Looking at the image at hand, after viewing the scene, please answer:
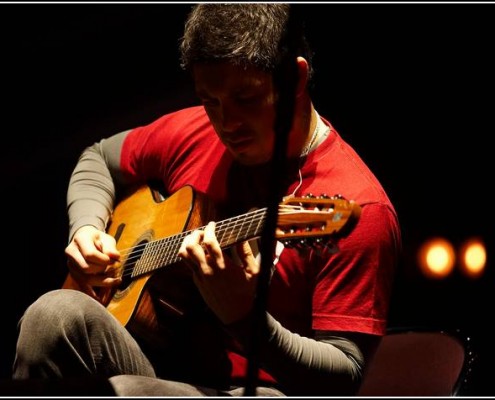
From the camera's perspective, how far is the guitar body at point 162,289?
182cm

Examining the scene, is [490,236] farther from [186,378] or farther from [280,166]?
[280,166]

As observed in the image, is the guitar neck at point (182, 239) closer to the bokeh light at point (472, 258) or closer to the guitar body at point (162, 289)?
the guitar body at point (162, 289)

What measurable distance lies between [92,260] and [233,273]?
1.93 feet

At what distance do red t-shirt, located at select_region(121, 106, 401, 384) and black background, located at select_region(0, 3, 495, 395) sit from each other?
0.85 meters

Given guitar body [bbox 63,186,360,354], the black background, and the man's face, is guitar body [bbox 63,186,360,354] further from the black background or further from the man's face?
the black background

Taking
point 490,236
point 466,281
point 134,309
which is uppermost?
point 134,309

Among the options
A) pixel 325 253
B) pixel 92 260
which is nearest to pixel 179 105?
pixel 92 260

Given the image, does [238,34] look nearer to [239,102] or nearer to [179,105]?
[239,102]

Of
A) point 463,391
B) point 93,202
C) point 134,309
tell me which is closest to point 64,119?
point 93,202

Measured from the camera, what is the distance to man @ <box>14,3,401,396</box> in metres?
1.56

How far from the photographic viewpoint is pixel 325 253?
5.33 ft

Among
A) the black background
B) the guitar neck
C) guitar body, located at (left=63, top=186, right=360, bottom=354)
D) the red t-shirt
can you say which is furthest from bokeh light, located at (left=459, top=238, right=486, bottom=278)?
the guitar neck

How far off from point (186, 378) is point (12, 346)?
4.19 ft

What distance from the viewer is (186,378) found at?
1.83m
